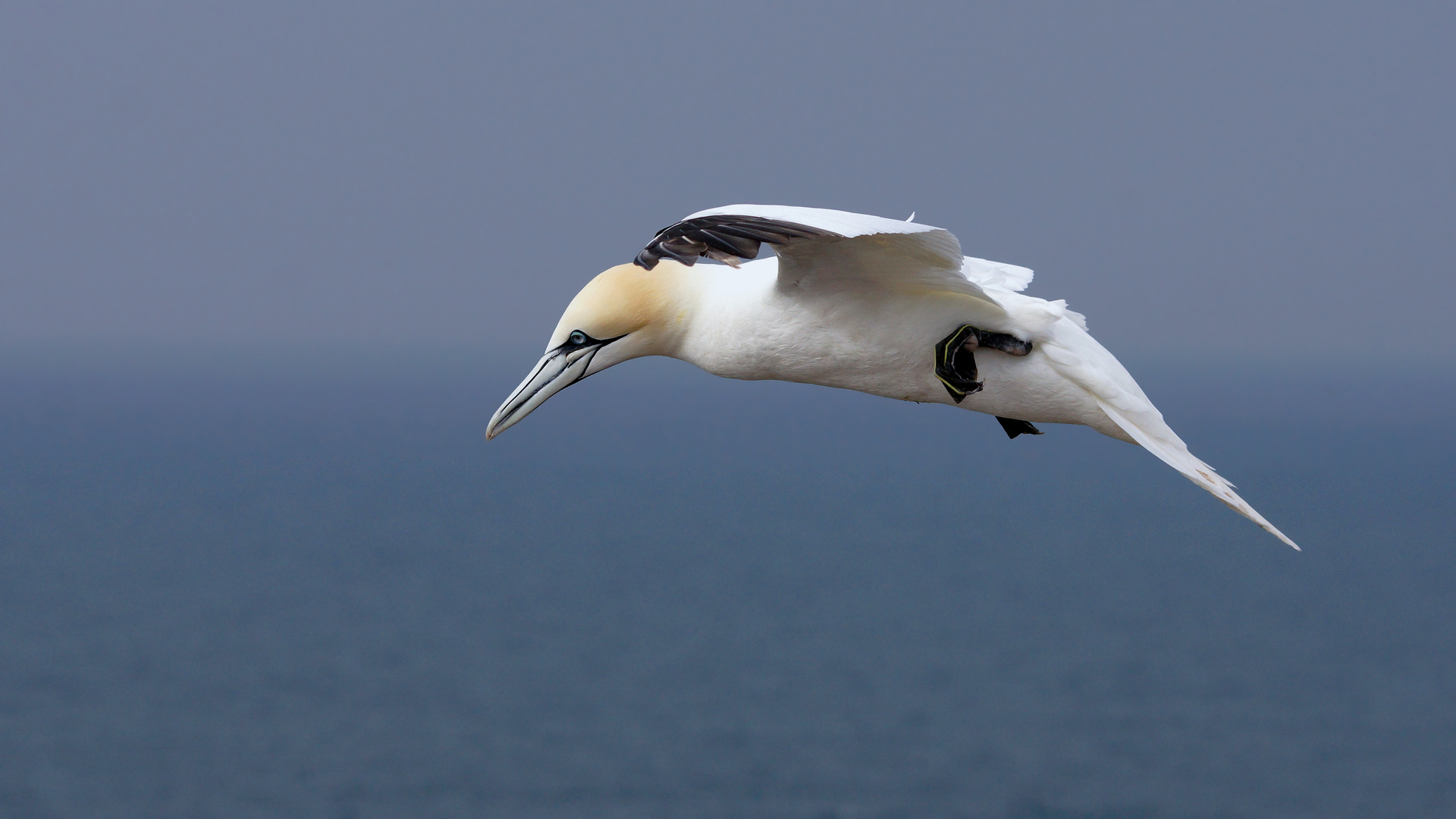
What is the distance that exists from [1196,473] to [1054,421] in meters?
0.80

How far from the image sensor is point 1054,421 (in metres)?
6.22

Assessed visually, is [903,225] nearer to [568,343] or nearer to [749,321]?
[749,321]

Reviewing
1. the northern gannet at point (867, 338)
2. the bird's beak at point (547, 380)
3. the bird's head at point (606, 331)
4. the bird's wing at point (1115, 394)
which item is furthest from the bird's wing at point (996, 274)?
the bird's beak at point (547, 380)

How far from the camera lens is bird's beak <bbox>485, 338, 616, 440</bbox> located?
6152 mm

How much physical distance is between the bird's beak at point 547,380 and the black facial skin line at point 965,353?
5.62 ft

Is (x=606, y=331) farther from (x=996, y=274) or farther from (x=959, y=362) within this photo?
(x=996, y=274)

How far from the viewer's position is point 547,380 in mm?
6230

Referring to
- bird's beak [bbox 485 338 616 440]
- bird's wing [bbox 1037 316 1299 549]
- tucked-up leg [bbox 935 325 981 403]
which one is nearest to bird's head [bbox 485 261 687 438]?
bird's beak [bbox 485 338 616 440]

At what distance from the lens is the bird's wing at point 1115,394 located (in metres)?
5.81

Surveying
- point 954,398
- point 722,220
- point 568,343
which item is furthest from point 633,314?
point 954,398

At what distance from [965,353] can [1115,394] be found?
76 cm

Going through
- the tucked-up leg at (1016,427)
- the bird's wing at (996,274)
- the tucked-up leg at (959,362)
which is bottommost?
the tucked-up leg at (1016,427)

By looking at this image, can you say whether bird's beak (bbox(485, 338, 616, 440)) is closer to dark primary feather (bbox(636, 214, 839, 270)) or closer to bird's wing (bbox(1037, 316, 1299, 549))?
dark primary feather (bbox(636, 214, 839, 270))

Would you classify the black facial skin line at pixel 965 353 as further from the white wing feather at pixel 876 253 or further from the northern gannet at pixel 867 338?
the white wing feather at pixel 876 253
